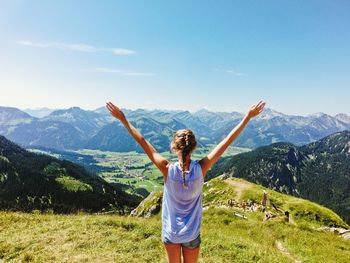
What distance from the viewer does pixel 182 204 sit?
671 cm

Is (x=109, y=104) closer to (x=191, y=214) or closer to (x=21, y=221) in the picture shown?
(x=191, y=214)

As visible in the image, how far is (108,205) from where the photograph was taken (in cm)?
18825

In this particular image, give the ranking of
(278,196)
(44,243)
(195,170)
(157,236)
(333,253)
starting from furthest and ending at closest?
(278,196) → (333,253) → (157,236) → (44,243) → (195,170)

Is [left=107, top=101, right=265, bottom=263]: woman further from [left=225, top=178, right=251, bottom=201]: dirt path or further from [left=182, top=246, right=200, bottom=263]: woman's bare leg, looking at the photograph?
[left=225, top=178, right=251, bottom=201]: dirt path

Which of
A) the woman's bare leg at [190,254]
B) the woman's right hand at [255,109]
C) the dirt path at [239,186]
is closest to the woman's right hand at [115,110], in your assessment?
the woman's right hand at [255,109]

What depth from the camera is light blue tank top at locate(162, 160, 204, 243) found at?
649 cm

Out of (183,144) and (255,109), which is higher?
(255,109)

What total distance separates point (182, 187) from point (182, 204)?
46 cm

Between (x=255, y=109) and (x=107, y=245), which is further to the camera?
(x=107, y=245)

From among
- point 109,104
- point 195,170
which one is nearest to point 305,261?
point 195,170

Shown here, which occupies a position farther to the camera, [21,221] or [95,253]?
[21,221]

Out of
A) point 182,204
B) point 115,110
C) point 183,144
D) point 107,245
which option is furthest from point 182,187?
point 107,245

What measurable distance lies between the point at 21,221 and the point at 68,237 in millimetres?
4050

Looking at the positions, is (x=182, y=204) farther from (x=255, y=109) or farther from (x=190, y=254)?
(x=255, y=109)
